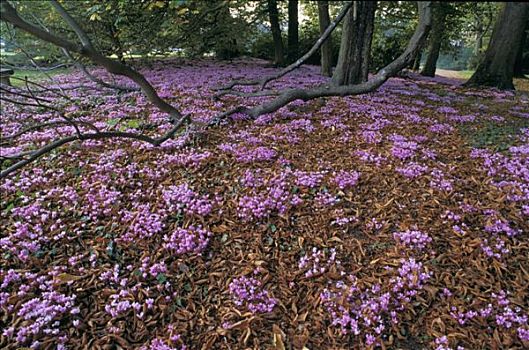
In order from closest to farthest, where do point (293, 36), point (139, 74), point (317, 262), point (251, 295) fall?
point (251, 295)
point (317, 262)
point (139, 74)
point (293, 36)

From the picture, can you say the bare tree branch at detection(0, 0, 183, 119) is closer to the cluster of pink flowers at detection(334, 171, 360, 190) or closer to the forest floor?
the forest floor

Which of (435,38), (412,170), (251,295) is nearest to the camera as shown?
(251,295)

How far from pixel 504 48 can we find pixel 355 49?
21.2ft

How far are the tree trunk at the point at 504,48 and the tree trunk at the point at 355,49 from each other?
19.1ft

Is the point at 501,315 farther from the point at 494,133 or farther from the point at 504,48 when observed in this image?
the point at 504,48

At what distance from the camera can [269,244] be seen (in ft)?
11.3

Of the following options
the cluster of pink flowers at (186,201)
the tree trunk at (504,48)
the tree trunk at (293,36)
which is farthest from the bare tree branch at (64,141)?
the tree trunk at (293,36)

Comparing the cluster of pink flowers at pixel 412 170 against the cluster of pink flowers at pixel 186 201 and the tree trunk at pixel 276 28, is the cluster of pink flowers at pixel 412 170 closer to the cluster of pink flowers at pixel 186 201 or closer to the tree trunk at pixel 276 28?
the cluster of pink flowers at pixel 186 201

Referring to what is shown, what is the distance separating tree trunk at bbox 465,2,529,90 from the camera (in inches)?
429

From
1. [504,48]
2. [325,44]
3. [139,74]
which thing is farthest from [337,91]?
[504,48]

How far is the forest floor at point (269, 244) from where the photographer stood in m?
2.61

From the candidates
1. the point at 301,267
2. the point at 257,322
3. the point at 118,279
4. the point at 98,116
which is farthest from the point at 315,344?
the point at 98,116

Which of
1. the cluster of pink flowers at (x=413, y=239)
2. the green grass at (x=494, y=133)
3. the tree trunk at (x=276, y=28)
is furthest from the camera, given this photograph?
the tree trunk at (x=276, y=28)

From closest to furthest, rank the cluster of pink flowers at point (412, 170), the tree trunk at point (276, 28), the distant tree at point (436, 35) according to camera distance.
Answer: the cluster of pink flowers at point (412, 170)
the distant tree at point (436, 35)
the tree trunk at point (276, 28)
